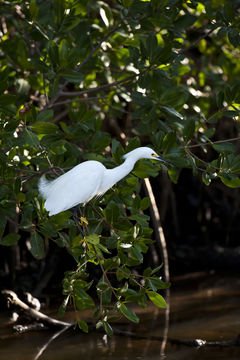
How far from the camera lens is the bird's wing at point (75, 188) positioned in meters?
2.48

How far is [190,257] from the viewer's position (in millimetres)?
5809

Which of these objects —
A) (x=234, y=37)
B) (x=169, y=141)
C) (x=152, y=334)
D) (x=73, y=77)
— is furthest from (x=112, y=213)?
(x=152, y=334)

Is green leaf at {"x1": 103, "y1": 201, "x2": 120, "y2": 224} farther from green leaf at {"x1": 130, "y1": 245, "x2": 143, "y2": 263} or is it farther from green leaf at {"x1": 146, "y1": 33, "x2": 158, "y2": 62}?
green leaf at {"x1": 146, "y1": 33, "x2": 158, "y2": 62}

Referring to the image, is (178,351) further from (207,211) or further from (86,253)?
(207,211)

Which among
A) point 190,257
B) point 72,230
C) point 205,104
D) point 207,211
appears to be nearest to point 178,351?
point 72,230

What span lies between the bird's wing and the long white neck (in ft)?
0.09

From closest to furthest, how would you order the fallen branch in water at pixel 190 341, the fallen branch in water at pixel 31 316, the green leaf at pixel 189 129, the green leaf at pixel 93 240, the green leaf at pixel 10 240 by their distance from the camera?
1. the green leaf at pixel 93 240
2. the green leaf at pixel 189 129
3. the green leaf at pixel 10 240
4. the fallen branch in water at pixel 190 341
5. the fallen branch in water at pixel 31 316

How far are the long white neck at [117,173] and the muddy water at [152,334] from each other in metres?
1.22

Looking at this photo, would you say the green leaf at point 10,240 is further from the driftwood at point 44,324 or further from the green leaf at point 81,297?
the driftwood at point 44,324

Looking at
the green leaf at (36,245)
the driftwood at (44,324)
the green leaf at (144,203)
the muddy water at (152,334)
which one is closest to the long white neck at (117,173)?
the green leaf at (144,203)

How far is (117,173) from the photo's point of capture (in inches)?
98.0

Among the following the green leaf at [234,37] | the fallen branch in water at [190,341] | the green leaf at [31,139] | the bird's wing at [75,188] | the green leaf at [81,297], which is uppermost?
the green leaf at [234,37]

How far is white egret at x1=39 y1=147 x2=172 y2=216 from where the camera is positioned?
2.46 m

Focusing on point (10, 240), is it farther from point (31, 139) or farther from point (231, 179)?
point (231, 179)
